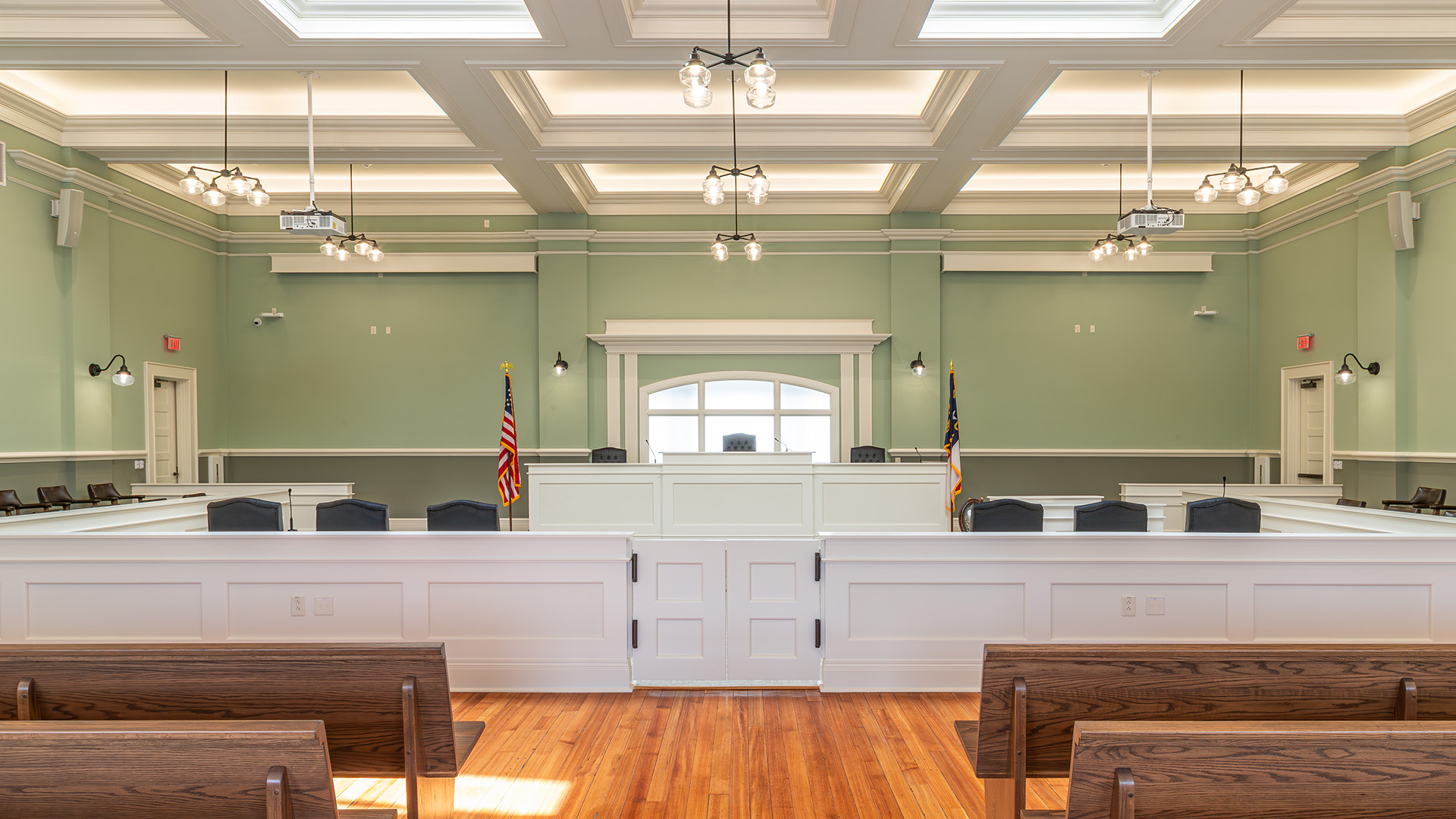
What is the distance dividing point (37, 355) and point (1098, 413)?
1232cm

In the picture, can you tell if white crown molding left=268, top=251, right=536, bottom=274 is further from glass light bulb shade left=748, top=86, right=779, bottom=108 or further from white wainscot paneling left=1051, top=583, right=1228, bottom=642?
white wainscot paneling left=1051, top=583, right=1228, bottom=642

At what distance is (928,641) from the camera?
12.7 feet

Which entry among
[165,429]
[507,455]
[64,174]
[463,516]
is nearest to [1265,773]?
[463,516]

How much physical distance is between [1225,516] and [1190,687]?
134 inches

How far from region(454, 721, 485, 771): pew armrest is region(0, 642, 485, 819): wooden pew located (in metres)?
0.08

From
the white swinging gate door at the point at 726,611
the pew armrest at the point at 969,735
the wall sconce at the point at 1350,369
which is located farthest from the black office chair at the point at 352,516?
the wall sconce at the point at 1350,369

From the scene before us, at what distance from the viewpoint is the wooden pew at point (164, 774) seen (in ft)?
4.82

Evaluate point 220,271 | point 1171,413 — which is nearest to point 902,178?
point 1171,413

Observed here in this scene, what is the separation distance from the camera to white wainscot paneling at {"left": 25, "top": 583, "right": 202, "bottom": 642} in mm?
3854

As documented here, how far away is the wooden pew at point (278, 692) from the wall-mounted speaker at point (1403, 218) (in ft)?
31.8

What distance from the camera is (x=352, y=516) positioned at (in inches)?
192

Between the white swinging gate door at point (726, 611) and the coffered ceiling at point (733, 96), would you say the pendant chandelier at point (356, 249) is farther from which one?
the white swinging gate door at point (726, 611)

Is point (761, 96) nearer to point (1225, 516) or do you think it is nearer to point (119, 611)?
point (1225, 516)

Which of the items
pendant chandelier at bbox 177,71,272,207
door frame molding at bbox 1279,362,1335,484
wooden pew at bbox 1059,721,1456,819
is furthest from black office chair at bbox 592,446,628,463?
door frame molding at bbox 1279,362,1335,484
